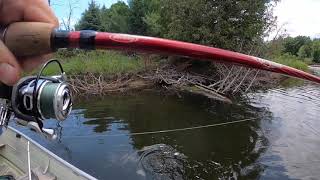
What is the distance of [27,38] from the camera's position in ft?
3.32

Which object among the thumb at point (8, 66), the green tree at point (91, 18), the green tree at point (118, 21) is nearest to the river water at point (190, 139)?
the thumb at point (8, 66)

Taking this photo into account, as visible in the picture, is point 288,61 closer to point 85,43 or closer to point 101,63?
point 101,63

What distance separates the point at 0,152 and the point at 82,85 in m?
10.4

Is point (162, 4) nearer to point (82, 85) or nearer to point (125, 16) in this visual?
point (82, 85)

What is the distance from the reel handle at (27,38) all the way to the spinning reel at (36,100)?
0.18 metres

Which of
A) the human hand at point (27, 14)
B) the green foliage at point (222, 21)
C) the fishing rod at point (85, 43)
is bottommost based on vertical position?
the fishing rod at point (85, 43)

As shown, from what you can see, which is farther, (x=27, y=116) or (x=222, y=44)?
(x=222, y=44)

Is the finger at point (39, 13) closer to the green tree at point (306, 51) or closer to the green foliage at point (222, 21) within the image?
the green foliage at point (222, 21)

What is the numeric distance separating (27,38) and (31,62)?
78 mm

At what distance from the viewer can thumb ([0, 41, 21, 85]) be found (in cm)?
90

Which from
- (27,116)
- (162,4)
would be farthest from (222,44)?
(27,116)

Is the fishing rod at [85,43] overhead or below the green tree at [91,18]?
below

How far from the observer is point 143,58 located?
1927cm

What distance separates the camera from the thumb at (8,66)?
2.95 feet
